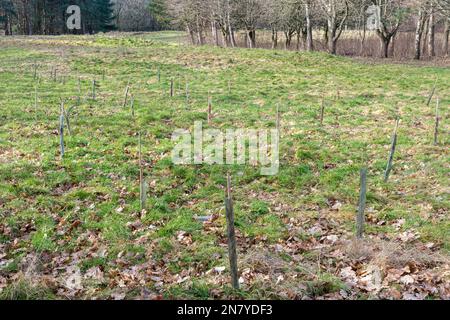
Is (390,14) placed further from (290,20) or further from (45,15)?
(45,15)

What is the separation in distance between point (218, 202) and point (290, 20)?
3966cm

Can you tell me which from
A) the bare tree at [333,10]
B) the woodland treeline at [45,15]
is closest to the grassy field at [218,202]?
the bare tree at [333,10]

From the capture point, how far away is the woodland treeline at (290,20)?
37.2 m

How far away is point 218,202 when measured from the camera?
9.87 metres

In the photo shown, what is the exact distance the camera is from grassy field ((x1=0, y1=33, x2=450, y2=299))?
6.67 m

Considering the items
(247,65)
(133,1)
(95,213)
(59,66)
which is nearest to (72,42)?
(59,66)

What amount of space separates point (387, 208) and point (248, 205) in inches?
120

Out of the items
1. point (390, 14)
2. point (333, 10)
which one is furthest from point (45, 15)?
point (390, 14)

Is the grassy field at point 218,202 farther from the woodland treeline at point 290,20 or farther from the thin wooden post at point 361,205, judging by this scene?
the woodland treeline at point 290,20

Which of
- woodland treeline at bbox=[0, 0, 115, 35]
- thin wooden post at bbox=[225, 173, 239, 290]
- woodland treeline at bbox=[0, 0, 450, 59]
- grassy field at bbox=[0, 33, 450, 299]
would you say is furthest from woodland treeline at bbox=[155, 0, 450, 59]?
thin wooden post at bbox=[225, 173, 239, 290]

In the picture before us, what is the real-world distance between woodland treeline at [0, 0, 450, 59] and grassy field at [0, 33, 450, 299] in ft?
62.4

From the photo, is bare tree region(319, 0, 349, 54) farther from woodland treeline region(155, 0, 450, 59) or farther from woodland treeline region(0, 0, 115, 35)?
woodland treeline region(0, 0, 115, 35)
